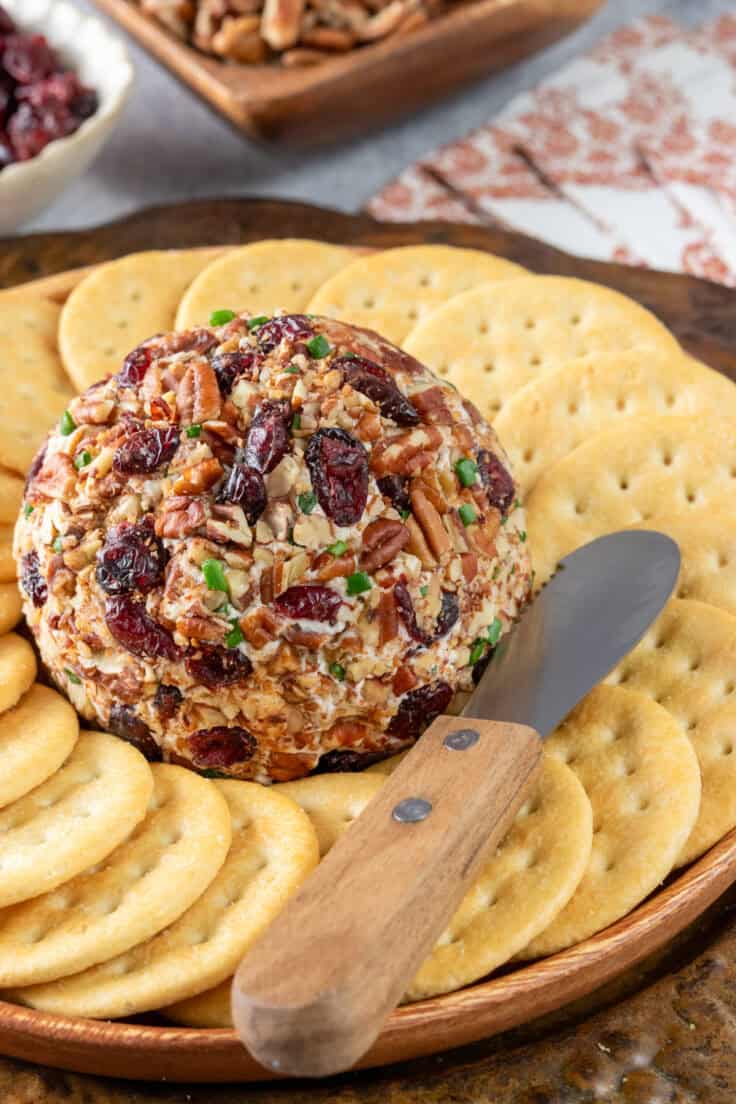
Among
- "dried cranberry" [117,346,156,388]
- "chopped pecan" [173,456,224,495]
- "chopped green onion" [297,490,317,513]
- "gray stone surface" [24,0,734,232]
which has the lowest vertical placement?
"gray stone surface" [24,0,734,232]

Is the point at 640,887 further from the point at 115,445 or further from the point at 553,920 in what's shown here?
the point at 115,445


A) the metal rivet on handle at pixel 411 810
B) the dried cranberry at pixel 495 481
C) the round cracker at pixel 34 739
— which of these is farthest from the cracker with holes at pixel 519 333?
the metal rivet on handle at pixel 411 810

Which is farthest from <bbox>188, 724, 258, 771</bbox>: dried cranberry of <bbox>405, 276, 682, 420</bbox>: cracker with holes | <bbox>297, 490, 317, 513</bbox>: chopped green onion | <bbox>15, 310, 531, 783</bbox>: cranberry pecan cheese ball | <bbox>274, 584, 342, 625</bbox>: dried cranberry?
<bbox>405, 276, 682, 420</bbox>: cracker with holes

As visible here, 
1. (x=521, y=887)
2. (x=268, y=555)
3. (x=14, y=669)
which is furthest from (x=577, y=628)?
(x=14, y=669)

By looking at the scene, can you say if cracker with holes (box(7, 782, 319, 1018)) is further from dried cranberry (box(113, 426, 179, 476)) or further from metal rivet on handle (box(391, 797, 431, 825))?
dried cranberry (box(113, 426, 179, 476))

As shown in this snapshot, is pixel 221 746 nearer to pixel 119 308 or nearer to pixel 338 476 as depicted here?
pixel 338 476

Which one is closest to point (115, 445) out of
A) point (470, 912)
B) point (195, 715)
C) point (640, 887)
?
point (195, 715)
